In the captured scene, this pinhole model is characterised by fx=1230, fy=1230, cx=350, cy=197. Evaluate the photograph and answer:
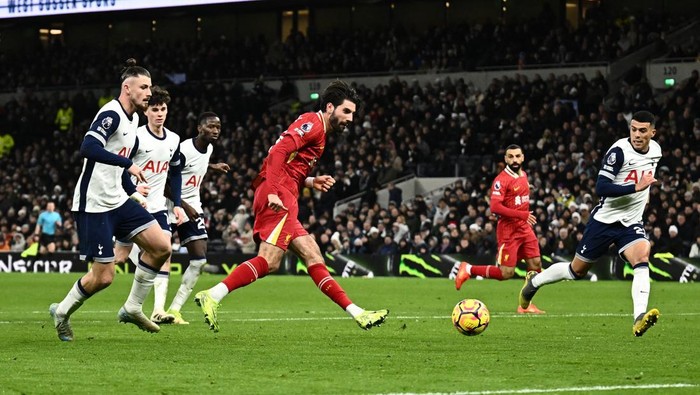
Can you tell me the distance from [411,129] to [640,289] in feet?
82.6

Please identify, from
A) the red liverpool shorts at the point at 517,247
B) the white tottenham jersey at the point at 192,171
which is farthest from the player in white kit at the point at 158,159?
the red liverpool shorts at the point at 517,247

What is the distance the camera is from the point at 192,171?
15.5 m

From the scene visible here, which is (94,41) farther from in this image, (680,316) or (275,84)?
(680,316)

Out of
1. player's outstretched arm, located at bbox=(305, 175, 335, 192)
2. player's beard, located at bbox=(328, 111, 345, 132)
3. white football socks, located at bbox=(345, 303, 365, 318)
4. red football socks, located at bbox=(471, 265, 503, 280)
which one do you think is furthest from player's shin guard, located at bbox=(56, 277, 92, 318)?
red football socks, located at bbox=(471, 265, 503, 280)

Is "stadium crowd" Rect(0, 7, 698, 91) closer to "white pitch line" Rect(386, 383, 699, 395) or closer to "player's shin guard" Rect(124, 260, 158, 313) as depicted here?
"player's shin guard" Rect(124, 260, 158, 313)

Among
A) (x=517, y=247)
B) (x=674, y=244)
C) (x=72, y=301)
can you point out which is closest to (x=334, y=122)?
(x=72, y=301)

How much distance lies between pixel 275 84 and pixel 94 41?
1312 cm

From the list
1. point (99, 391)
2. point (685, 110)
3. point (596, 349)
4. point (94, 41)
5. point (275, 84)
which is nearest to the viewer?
point (99, 391)

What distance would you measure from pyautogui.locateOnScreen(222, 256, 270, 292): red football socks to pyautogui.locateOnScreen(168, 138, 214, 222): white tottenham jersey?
4004 mm

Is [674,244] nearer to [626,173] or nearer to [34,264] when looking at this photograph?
[626,173]

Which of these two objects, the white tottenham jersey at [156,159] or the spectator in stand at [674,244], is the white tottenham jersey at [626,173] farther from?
the spectator in stand at [674,244]

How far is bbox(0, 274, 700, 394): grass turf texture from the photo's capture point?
27.5 feet

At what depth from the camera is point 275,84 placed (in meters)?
45.1

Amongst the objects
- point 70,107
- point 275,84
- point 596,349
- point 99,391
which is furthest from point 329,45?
point 99,391
